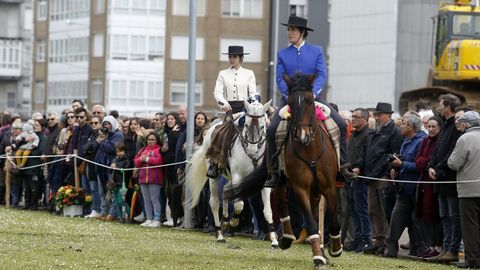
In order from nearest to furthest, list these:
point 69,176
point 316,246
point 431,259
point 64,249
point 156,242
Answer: point 316,246, point 64,249, point 431,259, point 156,242, point 69,176

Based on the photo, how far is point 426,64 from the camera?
68.9 metres

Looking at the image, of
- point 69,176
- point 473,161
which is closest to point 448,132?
point 473,161

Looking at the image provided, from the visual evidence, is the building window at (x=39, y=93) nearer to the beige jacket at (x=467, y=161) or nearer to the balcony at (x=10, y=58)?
the balcony at (x=10, y=58)

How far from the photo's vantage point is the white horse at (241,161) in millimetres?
18641

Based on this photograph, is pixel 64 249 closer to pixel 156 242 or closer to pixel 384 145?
pixel 156 242

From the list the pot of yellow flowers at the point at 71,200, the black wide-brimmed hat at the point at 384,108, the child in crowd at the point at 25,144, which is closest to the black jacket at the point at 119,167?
the pot of yellow flowers at the point at 71,200

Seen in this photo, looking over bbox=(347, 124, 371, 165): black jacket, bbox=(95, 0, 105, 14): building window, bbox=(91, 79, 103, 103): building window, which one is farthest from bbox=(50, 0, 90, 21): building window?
bbox=(347, 124, 371, 165): black jacket

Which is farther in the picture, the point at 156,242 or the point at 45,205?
the point at 45,205

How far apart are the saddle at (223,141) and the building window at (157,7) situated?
5810cm

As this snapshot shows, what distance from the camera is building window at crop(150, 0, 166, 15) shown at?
77.6 meters

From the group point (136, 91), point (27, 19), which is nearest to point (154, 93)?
point (136, 91)

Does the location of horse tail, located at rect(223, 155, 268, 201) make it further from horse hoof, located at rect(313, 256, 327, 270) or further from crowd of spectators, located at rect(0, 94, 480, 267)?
horse hoof, located at rect(313, 256, 327, 270)

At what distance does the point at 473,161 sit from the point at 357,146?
316cm

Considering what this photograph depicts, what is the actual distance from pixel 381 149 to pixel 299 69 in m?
3.31
